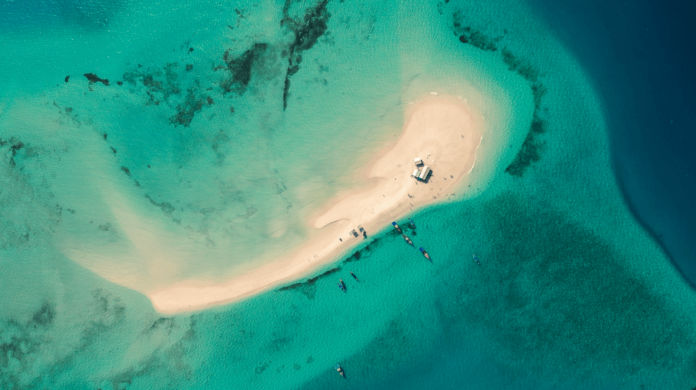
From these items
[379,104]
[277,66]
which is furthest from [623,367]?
[277,66]

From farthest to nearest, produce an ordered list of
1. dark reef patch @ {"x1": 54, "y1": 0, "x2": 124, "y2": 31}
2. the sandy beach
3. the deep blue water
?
dark reef patch @ {"x1": 54, "y1": 0, "x2": 124, "y2": 31} < the deep blue water < the sandy beach

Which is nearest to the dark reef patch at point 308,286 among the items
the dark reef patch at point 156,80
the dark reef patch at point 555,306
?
the dark reef patch at point 555,306

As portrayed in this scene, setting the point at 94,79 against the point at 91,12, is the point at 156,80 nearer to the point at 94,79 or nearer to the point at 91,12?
the point at 94,79

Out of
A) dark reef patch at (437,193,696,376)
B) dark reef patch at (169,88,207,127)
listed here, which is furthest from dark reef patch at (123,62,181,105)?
dark reef patch at (437,193,696,376)

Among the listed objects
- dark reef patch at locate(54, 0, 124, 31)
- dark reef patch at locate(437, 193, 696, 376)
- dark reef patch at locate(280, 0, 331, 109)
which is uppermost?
dark reef patch at locate(54, 0, 124, 31)

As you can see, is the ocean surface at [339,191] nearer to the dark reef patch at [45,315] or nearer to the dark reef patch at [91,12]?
the dark reef patch at [45,315]

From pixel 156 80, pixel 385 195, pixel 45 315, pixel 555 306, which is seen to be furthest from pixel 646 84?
pixel 45 315

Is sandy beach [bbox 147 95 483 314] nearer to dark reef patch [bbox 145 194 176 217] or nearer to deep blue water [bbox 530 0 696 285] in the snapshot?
dark reef patch [bbox 145 194 176 217]
